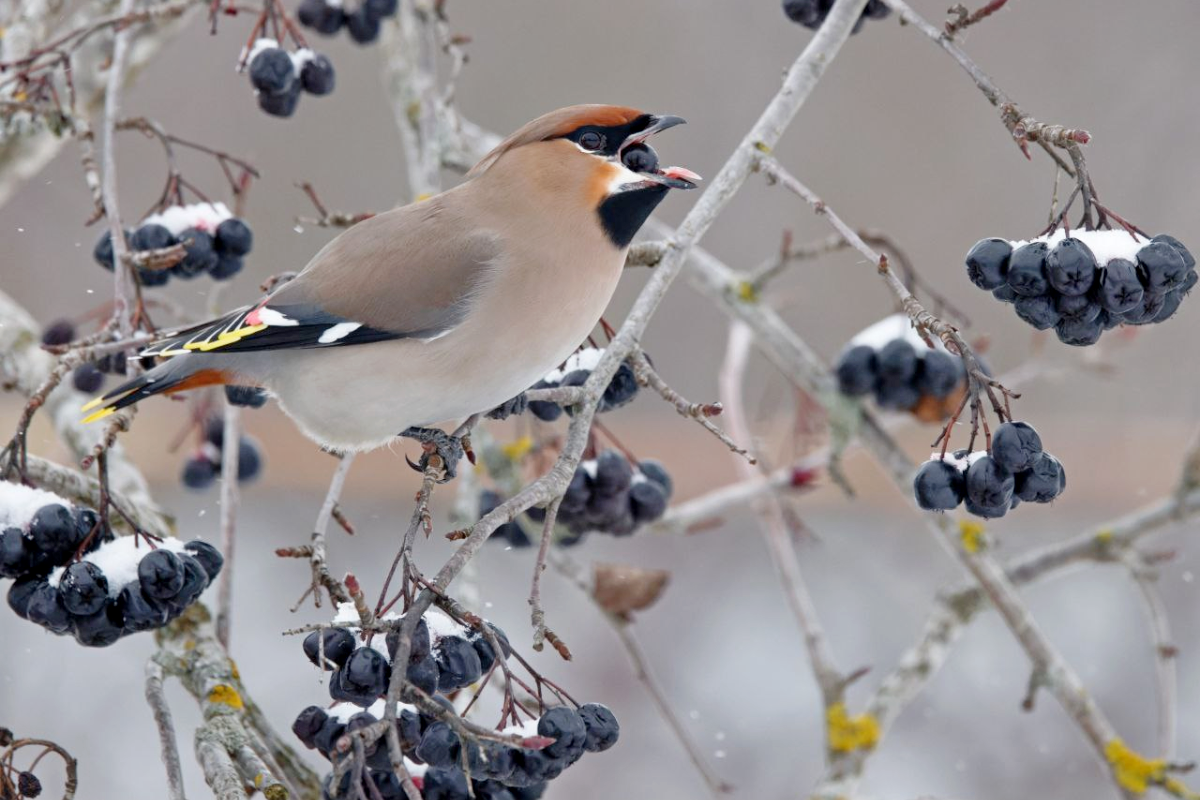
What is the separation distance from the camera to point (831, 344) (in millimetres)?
Answer: 6594

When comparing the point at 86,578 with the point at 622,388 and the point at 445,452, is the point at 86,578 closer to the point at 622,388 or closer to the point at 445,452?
the point at 445,452

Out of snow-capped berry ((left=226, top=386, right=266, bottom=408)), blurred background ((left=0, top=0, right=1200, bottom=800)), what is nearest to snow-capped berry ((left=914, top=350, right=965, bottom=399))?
snow-capped berry ((left=226, top=386, right=266, bottom=408))

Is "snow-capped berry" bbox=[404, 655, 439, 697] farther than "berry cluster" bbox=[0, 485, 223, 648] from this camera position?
No

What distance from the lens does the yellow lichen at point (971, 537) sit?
262 cm

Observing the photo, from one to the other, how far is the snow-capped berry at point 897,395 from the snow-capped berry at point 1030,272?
118cm

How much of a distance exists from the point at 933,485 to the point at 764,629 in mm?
4652

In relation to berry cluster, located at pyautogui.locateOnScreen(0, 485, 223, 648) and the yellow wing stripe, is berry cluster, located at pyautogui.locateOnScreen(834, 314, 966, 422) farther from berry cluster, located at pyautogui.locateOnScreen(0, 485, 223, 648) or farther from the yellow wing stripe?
berry cluster, located at pyautogui.locateOnScreen(0, 485, 223, 648)

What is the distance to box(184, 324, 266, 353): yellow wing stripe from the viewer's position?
218cm

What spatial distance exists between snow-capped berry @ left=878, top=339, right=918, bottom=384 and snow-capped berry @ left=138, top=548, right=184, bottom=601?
1575 millimetres

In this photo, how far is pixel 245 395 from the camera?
2.49m

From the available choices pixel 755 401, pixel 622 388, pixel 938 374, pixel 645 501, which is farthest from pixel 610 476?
pixel 755 401

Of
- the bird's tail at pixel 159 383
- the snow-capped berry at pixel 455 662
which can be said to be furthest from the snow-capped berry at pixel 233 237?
the snow-capped berry at pixel 455 662

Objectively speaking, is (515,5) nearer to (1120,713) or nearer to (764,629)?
(764,629)

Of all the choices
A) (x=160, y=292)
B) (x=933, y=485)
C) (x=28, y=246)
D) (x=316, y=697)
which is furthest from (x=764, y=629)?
(x=933, y=485)
